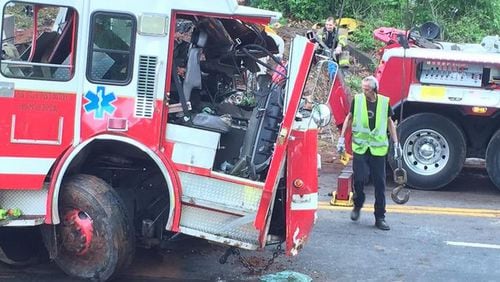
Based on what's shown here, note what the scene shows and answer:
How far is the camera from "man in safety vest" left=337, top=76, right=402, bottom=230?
8.48 m

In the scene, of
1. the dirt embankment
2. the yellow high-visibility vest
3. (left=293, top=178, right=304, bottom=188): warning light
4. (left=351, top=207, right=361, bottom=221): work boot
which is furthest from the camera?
the dirt embankment

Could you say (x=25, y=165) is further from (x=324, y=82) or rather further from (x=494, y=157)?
(x=324, y=82)

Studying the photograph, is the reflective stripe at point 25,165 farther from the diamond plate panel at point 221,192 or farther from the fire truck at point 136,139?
the diamond plate panel at point 221,192

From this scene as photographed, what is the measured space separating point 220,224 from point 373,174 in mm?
2745

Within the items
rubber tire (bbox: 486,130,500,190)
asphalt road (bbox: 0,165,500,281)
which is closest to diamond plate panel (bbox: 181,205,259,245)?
asphalt road (bbox: 0,165,500,281)

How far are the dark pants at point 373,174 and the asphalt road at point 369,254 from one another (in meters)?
0.28

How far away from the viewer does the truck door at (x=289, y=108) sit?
6086 millimetres

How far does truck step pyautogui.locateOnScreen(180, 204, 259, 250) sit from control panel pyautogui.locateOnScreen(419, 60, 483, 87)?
4624 mm

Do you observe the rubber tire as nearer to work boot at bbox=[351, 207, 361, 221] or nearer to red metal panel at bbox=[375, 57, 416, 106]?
red metal panel at bbox=[375, 57, 416, 106]

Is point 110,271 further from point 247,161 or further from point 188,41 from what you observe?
point 188,41

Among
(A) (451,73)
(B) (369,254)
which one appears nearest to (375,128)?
(B) (369,254)

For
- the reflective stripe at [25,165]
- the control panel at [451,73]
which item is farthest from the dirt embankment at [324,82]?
the reflective stripe at [25,165]

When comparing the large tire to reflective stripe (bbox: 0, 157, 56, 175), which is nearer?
reflective stripe (bbox: 0, 157, 56, 175)

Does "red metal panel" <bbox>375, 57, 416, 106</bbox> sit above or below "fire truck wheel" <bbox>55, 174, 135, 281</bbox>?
above
